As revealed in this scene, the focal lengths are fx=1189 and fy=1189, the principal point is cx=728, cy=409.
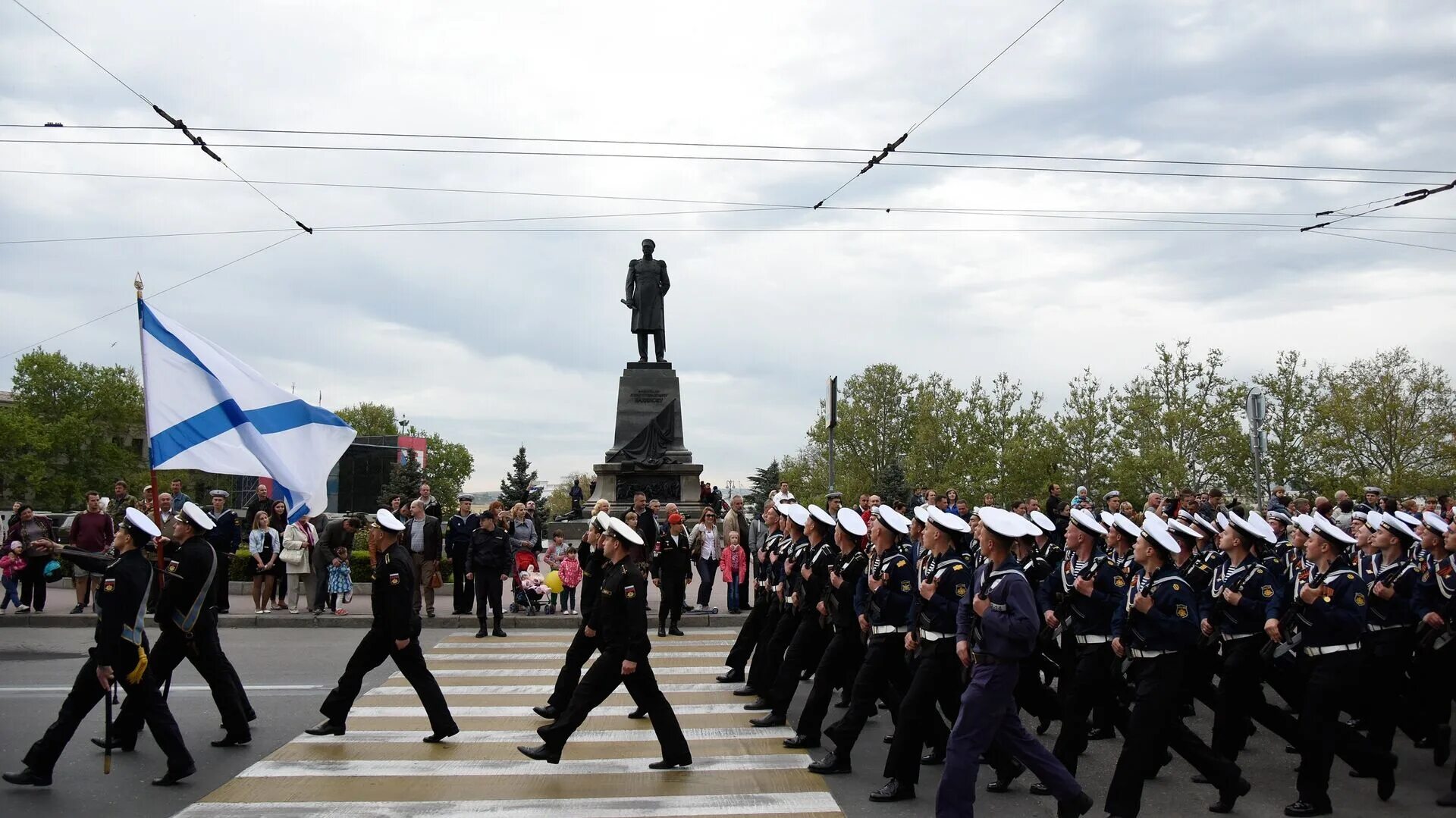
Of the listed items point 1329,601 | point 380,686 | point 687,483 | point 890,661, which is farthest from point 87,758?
point 687,483

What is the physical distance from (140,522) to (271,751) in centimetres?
218

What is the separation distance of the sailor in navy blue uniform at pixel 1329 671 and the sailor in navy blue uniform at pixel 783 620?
13.4 feet

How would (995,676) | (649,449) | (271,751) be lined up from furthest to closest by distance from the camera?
(649,449) < (271,751) < (995,676)

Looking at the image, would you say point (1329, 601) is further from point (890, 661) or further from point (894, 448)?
point (894, 448)

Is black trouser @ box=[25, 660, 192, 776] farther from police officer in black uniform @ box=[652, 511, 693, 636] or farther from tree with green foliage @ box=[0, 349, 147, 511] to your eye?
tree with green foliage @ box=[0, 349, 147, 511]

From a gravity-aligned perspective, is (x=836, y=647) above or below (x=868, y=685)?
above

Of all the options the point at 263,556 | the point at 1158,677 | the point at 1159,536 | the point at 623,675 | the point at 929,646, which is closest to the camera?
the point at 1158,677

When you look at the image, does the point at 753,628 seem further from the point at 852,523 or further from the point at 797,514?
the point at 852,523

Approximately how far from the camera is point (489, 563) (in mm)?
16547

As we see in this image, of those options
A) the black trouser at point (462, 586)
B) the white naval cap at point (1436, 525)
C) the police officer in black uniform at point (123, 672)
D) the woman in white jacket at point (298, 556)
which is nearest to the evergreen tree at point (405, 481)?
the woman in white jacket at point (298, 556)

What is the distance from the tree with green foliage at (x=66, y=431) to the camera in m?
81.2

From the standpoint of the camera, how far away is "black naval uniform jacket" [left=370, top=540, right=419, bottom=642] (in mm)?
9375

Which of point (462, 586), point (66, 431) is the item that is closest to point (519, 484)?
point (462, 586)

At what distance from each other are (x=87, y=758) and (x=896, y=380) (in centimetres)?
8122
